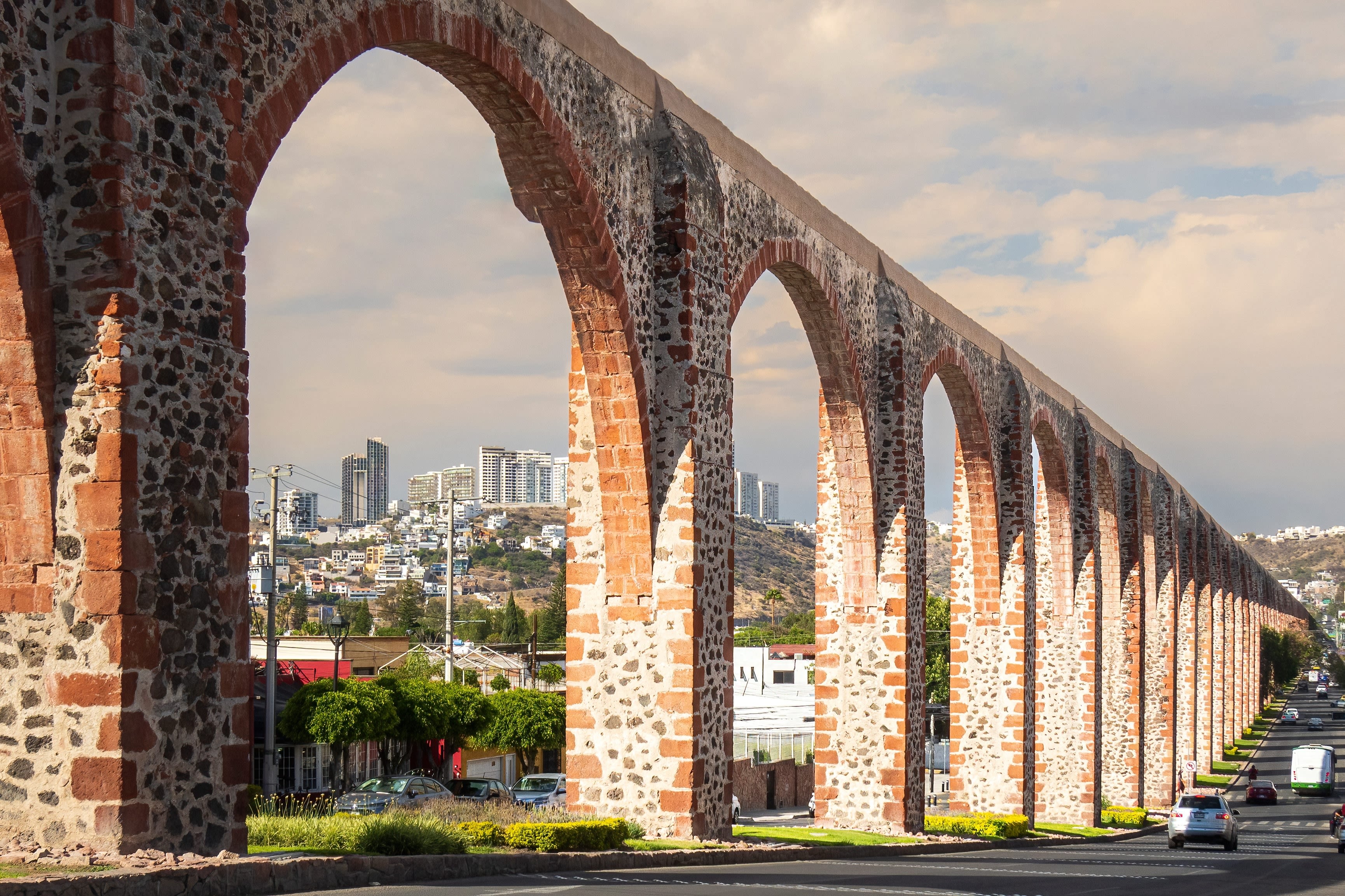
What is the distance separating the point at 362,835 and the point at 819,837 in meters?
6.94

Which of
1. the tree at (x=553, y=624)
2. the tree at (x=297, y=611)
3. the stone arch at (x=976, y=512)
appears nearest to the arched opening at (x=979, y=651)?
the stone arch at (x=976, y=512)

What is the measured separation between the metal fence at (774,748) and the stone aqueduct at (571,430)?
1193cm

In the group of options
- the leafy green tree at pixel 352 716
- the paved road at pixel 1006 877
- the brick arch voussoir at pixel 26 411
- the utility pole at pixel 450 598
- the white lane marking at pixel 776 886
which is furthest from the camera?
the utility pole at pixel 450 598

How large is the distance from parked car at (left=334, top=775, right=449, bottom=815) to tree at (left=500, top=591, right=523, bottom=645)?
4917 centimetres

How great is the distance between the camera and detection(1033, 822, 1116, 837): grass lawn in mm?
22047

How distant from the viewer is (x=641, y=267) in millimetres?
11203

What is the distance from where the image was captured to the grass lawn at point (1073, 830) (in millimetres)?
22047

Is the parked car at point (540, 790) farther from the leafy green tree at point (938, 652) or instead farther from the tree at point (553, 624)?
the tree at point (553, 624)

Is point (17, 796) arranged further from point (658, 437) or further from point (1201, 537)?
point (1201, 537)

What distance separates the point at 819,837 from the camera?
13898 millimetres

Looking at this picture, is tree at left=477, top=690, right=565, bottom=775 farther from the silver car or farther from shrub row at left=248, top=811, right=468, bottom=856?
shrub row at left=248, top=811, right=468, bottom=856

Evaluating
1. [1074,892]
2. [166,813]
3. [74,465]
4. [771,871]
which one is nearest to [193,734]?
[166,813]

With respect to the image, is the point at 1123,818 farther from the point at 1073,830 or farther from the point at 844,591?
the point at 844,591

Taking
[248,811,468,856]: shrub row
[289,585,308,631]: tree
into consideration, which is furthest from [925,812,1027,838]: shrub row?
[289,585,308,631]: tree
